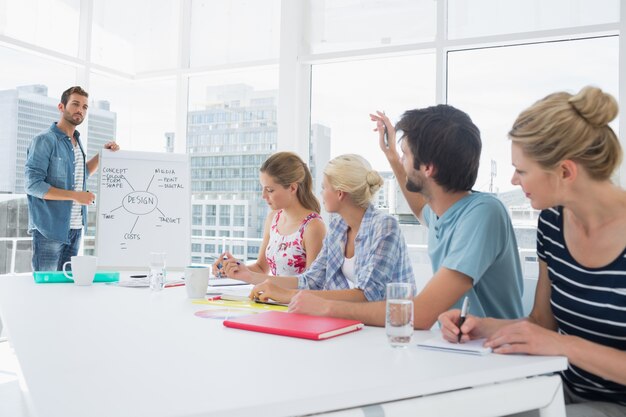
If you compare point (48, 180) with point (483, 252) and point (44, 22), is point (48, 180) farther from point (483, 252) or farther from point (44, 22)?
point (483, 252)

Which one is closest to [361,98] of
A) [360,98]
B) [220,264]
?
[360,98]

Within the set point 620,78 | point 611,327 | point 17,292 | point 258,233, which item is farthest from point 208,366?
point 258,233

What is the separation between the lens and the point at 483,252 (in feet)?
4.96

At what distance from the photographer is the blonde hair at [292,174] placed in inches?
108

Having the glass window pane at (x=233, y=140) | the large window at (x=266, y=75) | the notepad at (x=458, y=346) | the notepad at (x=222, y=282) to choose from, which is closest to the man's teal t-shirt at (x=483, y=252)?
the notepad at (x=458, y=346)

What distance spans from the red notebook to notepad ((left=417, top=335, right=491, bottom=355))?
213mm

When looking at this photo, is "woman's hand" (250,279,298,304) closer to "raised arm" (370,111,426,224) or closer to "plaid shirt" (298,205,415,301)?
"plaid shirt" (298,205,415,301)

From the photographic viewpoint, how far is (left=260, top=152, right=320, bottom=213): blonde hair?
8.99 feet

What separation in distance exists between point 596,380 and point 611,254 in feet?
0.97

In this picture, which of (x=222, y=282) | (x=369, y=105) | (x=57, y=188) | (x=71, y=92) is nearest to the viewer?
(x=222, y=282)

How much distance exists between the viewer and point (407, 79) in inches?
178

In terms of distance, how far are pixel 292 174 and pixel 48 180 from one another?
2054mm

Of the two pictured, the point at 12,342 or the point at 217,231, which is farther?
the point at 217,231

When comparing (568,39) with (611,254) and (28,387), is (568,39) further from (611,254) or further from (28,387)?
(28,387)
